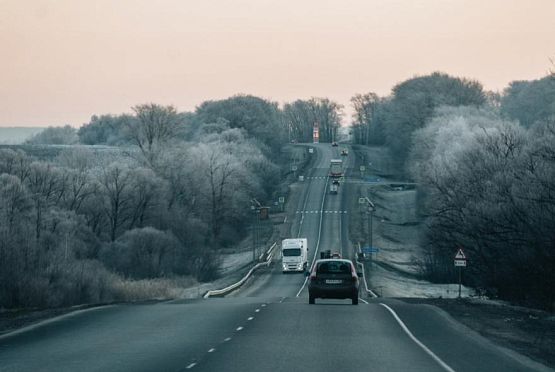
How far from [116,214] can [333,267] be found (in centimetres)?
7303

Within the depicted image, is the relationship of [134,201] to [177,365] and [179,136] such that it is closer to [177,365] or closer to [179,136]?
[179,136]

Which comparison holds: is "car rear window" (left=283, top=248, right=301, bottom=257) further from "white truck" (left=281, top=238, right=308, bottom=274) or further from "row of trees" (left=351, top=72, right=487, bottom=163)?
"row of trees" (left=351, top=72, right=487, bottom=163)

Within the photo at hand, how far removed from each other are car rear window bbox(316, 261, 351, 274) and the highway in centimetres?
140

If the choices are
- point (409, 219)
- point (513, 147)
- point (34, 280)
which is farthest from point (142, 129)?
point (34, 280)

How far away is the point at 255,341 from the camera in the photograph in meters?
27.3

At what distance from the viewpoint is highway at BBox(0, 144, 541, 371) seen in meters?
22.3

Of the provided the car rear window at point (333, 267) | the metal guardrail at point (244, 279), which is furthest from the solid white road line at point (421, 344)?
the metal guardrail at point (244, 279)

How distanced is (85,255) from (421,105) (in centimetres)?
10102

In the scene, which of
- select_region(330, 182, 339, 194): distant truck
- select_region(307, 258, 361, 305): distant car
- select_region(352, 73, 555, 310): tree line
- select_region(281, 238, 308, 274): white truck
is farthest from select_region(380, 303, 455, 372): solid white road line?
select_region(330, 182, 339, 194): distant truck

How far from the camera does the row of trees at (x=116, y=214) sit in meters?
60.2

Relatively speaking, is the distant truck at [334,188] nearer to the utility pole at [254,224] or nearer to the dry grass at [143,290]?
the utility pole at [254,224]

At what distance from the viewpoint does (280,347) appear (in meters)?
25.8

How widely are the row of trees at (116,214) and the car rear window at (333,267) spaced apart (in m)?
15.6

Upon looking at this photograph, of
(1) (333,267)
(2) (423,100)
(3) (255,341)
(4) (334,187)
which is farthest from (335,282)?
(2) (423,100)
